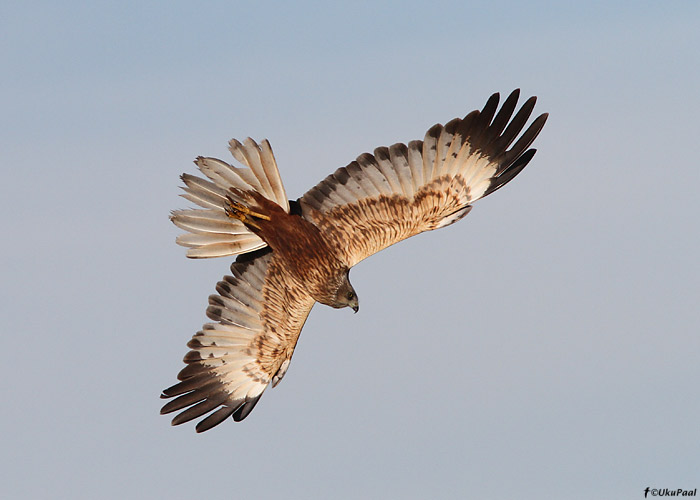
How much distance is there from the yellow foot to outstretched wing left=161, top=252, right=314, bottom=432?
2.69 feet

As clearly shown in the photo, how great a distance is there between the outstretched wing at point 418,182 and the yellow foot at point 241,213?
57 centimetres

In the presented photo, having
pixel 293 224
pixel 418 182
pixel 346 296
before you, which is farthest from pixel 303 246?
pixel 418 182

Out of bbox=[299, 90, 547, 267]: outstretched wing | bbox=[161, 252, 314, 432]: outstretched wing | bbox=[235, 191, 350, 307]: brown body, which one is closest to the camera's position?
bbox=[299, 90, 547, 267]: outstretched wing

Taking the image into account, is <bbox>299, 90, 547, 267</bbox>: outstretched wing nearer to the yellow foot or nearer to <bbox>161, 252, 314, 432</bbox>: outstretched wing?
the yellow foot

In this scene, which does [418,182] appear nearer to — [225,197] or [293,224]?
[293,224]

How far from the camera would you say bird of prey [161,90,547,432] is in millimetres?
13164

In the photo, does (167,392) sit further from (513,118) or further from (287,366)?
(513,118)

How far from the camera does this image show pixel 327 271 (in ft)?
44.6

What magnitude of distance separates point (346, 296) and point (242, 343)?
1.65m

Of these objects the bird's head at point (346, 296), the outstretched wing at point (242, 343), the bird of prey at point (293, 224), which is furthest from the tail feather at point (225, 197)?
the bird's head at point (346, 296)

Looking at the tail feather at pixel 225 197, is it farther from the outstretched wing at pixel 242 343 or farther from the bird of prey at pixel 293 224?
the outstretched wing at pixel 242 343

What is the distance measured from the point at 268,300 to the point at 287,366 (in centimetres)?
90

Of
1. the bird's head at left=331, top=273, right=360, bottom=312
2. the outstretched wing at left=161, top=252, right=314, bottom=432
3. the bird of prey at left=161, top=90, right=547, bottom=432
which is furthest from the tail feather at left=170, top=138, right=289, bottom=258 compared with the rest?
the bird's head at left=331, top=273, right=360, bottom=312

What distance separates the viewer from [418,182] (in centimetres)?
1327
